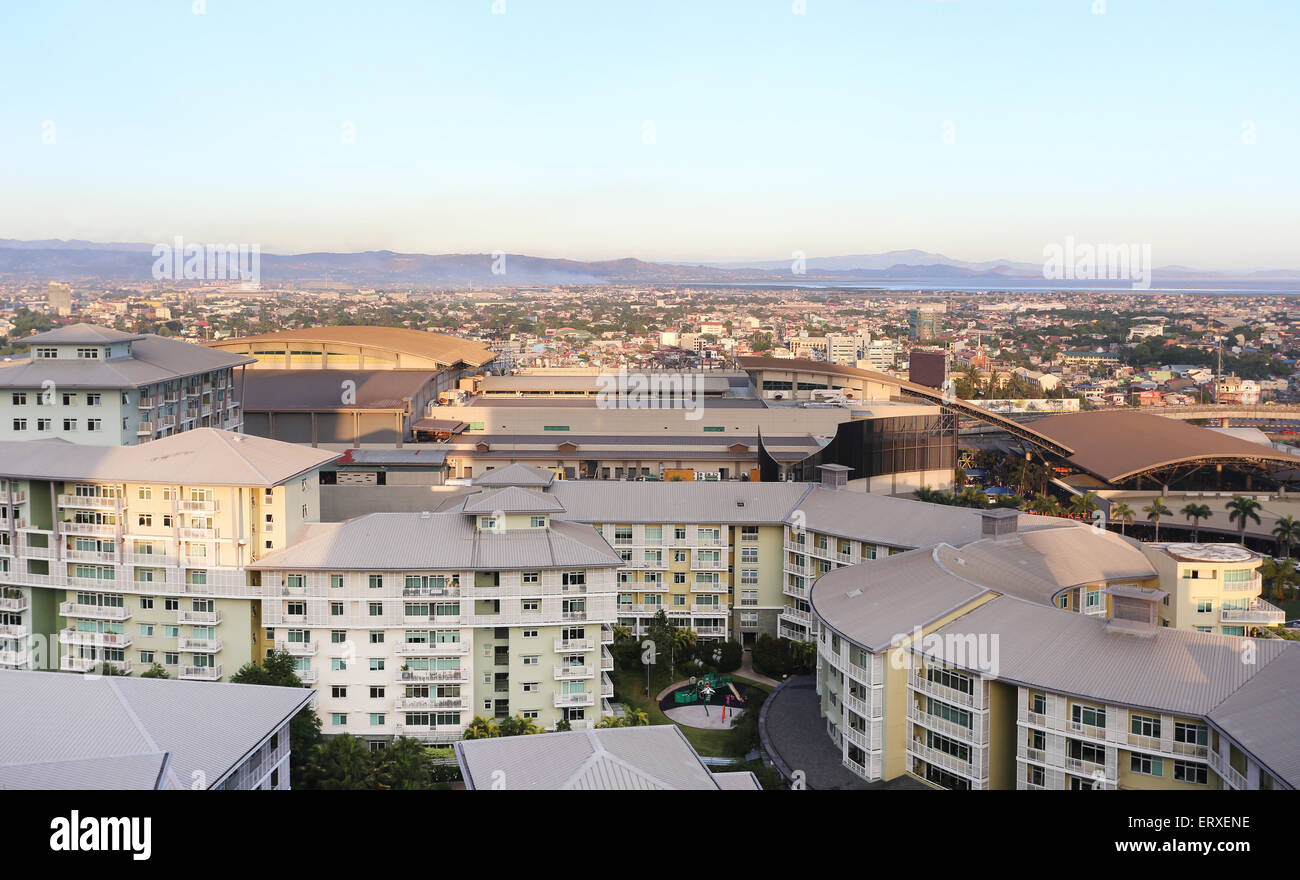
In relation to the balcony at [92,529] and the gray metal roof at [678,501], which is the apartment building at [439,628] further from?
the gray metal roof at [678,501]

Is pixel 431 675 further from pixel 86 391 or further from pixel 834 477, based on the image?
pixel 86 391

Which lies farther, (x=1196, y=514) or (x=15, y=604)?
(x=1196, y=514)

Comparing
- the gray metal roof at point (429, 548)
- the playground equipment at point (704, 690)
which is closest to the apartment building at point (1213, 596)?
the playground equipment at point (704, 690)

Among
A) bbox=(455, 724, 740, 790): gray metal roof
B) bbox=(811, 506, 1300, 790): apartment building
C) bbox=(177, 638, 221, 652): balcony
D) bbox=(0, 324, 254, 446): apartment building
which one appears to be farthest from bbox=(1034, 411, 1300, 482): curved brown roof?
bbox=(455, 724, 740, 790): gray metal roof

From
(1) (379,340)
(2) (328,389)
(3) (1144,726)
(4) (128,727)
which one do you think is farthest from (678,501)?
(1) (379,340)

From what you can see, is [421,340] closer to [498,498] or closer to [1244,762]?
[498,498]

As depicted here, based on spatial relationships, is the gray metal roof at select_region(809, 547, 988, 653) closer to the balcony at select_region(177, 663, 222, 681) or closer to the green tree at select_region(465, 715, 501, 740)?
the green tree at select_region(465, 715, 501, 740)
